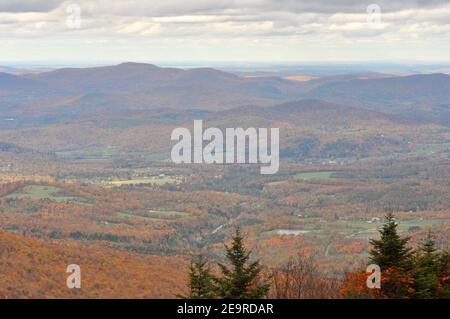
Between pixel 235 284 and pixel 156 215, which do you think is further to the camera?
pixel 156 215

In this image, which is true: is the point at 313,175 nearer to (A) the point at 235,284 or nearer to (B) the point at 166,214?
(B) the point at 166,214

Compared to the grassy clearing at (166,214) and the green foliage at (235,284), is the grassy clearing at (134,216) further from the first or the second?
the green foliage at (235,284)

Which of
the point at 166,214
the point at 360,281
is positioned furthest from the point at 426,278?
the point at 166,214

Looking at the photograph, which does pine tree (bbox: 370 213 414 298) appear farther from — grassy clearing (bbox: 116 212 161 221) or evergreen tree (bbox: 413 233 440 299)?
grassy clearing (bbox: 116 212 161 221)

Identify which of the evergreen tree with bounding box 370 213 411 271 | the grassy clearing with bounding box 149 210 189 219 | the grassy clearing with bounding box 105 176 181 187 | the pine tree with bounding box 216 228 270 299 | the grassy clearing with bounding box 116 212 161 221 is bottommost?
the pine tree with bounding box 216 228 270 299

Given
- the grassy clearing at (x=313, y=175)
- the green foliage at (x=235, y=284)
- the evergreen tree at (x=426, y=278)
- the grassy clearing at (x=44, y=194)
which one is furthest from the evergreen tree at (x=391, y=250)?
the grassy clearing at (x=313, y=175)

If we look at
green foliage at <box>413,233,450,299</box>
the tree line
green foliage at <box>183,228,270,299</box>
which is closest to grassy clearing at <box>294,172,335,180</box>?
green foliage at <box>413,233,450,299</box>

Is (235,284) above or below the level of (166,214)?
below

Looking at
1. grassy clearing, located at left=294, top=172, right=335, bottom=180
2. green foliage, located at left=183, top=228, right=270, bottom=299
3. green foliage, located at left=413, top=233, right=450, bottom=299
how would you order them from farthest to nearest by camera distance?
grassy clearing, located at left=294, top=172, right=335, bottom=180, green foliage, located at left=413, top=233, right=450, bottom=299, green foliage, located at left=183, top=228, right=270, bottom=299

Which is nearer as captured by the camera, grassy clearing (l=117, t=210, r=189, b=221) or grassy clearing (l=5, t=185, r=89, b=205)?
grassy clearing (l=117, t=210, r=189, b=221)
